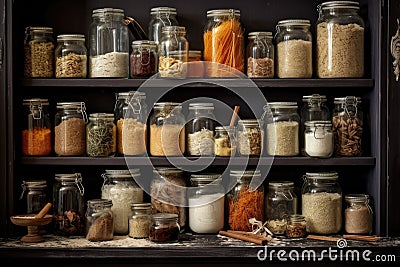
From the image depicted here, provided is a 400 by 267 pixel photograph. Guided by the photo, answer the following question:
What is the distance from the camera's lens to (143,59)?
2727 mm

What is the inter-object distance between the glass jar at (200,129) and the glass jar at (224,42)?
5.6 inches

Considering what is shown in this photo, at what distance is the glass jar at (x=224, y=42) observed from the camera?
2.76 metres

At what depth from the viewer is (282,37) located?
2.79 meters

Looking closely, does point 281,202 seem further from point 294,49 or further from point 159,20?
point 159,20

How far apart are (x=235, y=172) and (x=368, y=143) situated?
53 cm

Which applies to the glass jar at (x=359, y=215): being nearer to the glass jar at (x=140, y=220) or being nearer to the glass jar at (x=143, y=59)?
the glass jar at (x=140, y=220)

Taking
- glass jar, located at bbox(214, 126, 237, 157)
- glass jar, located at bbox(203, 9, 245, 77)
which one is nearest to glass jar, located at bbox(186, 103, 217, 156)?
glass jar, located at bbox(214, 126, 237, 157)

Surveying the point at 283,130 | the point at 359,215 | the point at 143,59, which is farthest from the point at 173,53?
the point at 359,215

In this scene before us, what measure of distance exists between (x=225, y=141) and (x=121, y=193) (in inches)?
17.4

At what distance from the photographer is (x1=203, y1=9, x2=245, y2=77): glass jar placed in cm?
276

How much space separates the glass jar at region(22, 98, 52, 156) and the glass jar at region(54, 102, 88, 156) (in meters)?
0.04

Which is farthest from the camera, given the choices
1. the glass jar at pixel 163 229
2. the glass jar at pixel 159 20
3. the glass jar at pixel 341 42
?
the glass jar at pixel 159 20

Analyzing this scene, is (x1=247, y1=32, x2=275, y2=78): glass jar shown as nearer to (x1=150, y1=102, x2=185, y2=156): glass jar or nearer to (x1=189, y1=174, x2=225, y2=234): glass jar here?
(x1=150, y1=102, x2=185, y2=156): glass jar

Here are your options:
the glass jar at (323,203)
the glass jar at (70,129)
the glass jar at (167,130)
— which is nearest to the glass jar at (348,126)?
the glass jar at (323,203)
